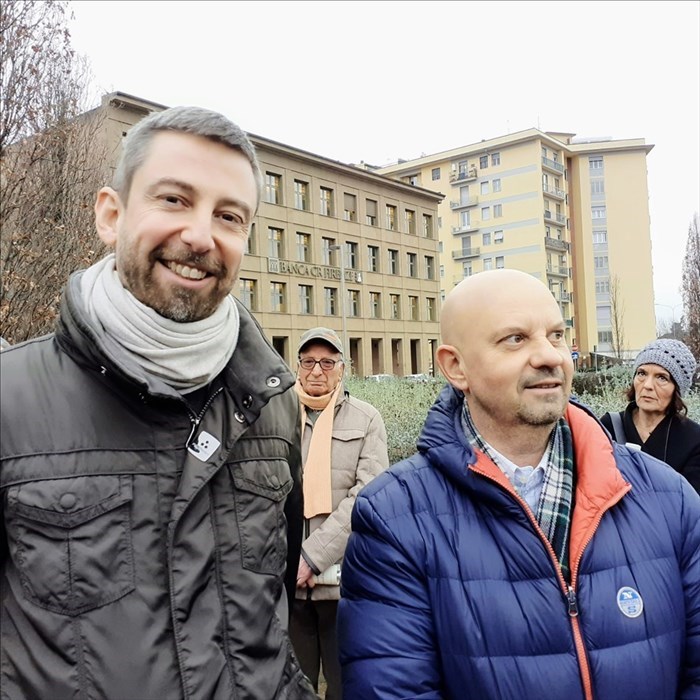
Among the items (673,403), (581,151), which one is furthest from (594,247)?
(673,403)

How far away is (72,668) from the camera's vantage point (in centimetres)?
127

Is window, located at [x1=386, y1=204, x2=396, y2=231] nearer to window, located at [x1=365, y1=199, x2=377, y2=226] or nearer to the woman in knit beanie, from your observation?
window, located at [x1=365, y1=199, x2=377, y2=226]

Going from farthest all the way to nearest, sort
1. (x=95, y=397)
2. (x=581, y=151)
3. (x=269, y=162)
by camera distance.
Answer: (x=581, y=151)
(x=269, y=162)
(x=95, y=397)

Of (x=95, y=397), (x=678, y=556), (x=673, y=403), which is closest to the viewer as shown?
(x=95, y=397)

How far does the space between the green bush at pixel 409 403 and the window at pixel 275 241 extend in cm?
2582

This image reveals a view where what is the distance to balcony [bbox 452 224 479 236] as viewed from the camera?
6228cm

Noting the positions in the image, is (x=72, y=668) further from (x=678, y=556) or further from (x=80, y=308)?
(x=678, y=556)

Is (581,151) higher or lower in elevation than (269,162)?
higher

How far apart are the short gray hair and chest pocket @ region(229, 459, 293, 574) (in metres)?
0.73

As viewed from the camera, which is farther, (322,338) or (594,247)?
(594,247)

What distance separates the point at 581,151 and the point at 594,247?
9.62m

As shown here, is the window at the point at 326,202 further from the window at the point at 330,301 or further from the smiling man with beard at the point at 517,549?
the smiling man with beard at the point at 517,549

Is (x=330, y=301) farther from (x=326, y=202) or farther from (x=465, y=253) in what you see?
(x=465, y=253)

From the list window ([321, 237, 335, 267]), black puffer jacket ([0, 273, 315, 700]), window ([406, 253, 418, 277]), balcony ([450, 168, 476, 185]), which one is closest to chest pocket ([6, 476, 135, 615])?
black puffer jacket ([0, 273, 315, 700])
